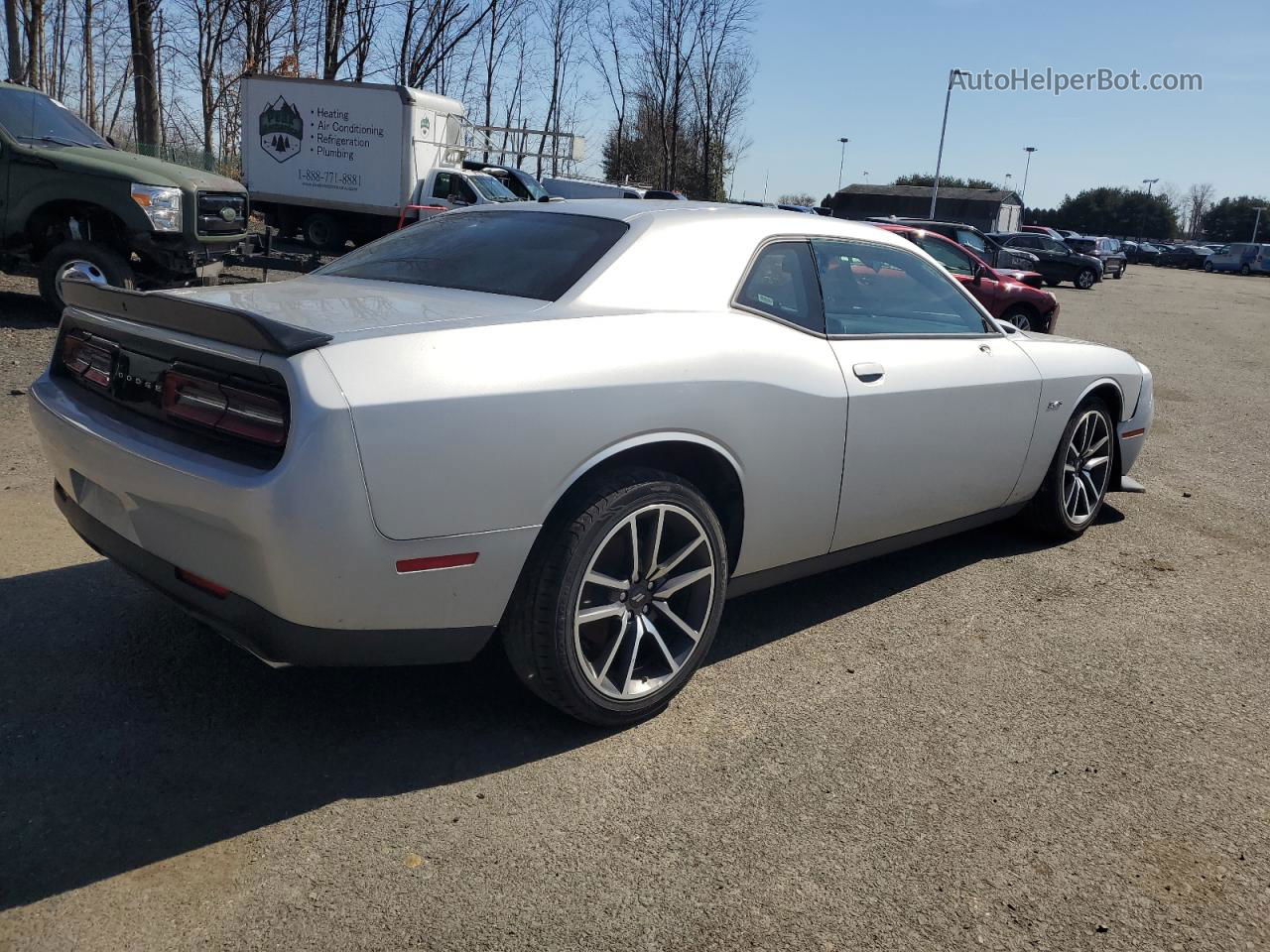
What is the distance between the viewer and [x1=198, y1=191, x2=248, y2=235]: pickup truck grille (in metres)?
10.0

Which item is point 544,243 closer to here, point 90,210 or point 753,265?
point 753,265

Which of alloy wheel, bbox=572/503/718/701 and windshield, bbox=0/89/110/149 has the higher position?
windshield, bbox=0/89/110/149

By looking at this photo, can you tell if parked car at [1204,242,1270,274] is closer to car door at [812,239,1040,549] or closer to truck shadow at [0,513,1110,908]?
car door at [812,239,1040,549]

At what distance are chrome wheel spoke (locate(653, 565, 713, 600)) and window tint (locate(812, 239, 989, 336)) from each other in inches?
41.7

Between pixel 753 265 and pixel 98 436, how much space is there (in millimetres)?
2091

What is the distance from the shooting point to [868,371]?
376 centimetres

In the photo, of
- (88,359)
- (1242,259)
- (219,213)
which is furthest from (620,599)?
(1242,259)

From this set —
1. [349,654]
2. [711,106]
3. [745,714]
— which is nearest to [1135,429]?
[745,714]

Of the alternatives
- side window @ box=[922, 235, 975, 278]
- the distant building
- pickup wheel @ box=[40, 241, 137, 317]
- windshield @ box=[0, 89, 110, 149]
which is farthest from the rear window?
the distant building

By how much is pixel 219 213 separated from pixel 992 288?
32.4 ft

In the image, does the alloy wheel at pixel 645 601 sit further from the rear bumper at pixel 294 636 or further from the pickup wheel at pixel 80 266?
the pickup wheel at pixel 80 266

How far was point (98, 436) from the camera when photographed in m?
2.93

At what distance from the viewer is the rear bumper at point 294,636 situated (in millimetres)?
2600

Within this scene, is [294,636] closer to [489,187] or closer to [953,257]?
[953,257]
